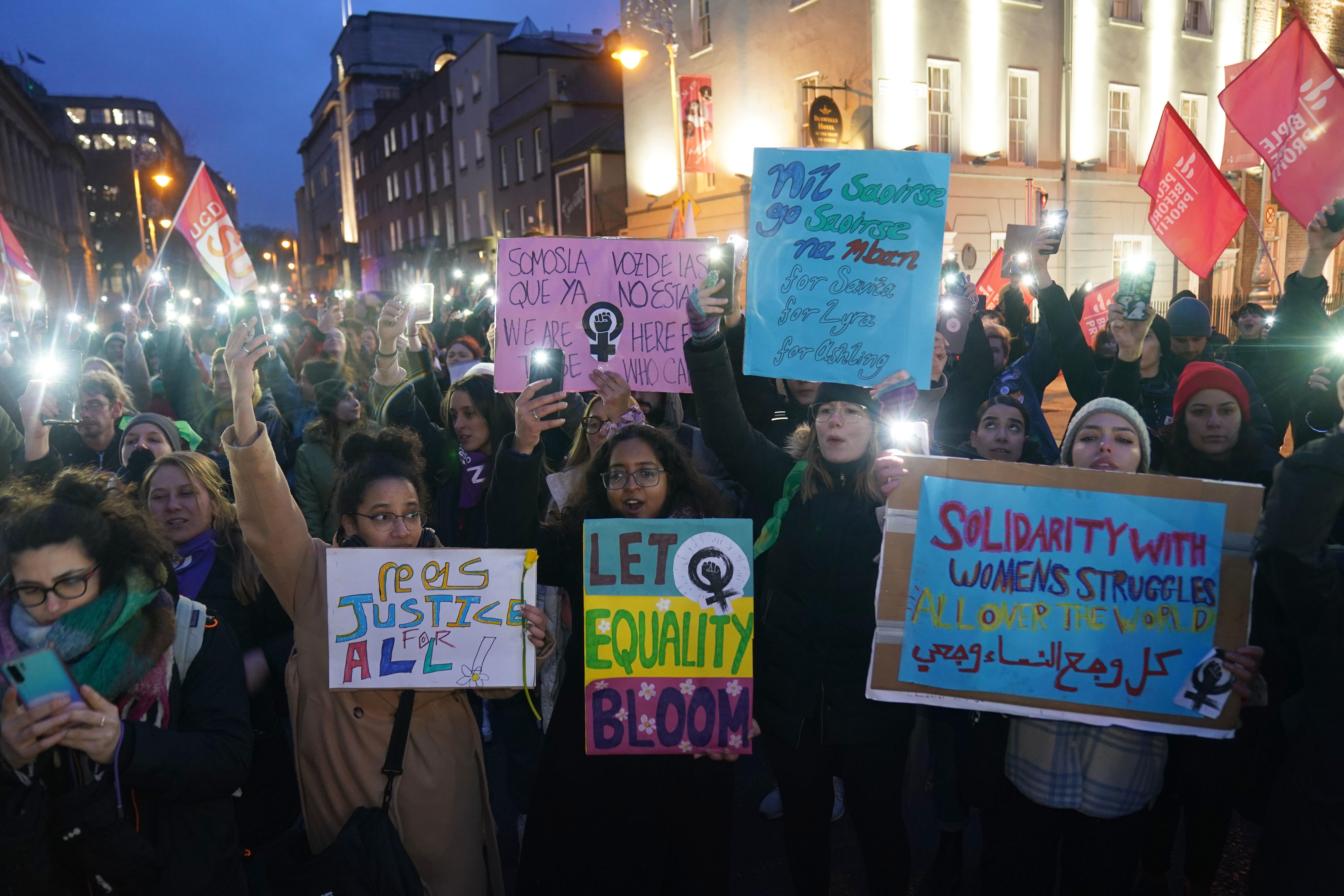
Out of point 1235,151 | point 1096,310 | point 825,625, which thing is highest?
point 1235,151

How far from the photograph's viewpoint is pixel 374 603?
259 centimetres

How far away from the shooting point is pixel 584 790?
2.71 m

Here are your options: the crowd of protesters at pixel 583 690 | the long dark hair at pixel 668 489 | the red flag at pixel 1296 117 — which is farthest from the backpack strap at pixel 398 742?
the red flag at pixel 1296 117

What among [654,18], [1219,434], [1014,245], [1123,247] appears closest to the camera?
[1219,434]

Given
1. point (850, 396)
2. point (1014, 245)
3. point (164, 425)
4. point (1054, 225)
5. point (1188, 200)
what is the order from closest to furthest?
point (850, 396)
point (1054, 225)
point (164, 425)
point (1188, 200)
point (1014, 245)

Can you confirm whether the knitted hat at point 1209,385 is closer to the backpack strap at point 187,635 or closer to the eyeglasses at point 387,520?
the eyeglasses at point 387,520

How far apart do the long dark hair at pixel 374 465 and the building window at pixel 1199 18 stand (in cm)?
2322

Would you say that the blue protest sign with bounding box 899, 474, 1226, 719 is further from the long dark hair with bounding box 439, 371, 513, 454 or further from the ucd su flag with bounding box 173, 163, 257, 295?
the ucd su flag with bounding box 173, 163, 257, 295

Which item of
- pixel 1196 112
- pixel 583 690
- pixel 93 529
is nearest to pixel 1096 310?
pixel 583 690

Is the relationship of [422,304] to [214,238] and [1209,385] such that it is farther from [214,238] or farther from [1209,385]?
[1209,385]

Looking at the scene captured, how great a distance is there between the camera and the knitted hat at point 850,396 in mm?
3039

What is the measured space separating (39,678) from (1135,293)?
13.7 ft

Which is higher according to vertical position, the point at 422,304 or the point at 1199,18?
the point at 1199,18

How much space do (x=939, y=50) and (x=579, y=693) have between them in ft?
Result: 55.5
